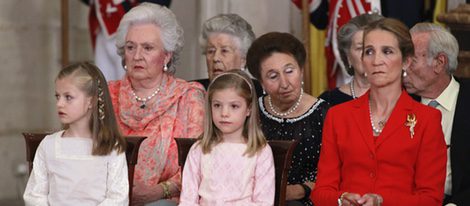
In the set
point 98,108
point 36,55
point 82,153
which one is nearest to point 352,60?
point 98,108

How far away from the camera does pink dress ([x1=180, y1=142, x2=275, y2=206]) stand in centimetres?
542

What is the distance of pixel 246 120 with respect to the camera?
18.3 feet

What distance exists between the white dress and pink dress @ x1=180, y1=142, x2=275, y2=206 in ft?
1.04

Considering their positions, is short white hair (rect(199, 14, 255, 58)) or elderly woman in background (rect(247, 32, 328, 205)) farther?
short white hair (rect(199, 14, 255, 58))

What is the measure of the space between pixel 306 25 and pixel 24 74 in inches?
90.1

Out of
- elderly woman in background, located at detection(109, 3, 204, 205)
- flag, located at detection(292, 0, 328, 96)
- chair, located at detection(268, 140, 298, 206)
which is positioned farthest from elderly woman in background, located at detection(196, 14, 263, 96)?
flag, located at detection(292, 0, 328, 96)

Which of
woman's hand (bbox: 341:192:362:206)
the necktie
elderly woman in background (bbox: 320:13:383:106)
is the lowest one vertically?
woman's hand (bbox: 341:192:362:206)

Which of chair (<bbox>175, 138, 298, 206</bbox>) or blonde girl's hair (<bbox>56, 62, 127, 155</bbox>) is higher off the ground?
blonde girl's hair (<bbox>56, 62, 127, 155</bbox>)

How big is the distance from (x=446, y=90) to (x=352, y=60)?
602 mm

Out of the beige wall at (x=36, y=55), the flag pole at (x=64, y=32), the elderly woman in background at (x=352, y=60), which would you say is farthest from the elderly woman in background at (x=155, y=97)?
the flag pole at (x=64, y=32)

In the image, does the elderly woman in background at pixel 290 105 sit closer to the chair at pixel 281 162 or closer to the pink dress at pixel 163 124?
the pink dress at pixel 163 124

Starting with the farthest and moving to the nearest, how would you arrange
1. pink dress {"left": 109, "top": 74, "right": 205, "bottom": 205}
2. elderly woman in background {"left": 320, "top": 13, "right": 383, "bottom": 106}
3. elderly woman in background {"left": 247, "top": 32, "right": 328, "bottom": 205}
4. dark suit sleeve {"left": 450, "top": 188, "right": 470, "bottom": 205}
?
elderly woman in background {"left": 320, "top": 13, "right": 383, "bottom": 106} → pink dress {"left": 109, "top": 74, "right": 205, "bottom": 205} → elderly woman in background {"left": 247, "top": 32, "right": 328, "bottom": 205} → dark suit sleeve {"left": 450, "top": 188, "right": 470, "bottom": 205}

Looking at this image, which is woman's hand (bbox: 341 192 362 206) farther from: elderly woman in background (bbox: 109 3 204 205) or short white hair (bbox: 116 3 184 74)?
short white hair (bbox: 116 3 184 74)

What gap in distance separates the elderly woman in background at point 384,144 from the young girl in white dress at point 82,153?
0.95 metres
